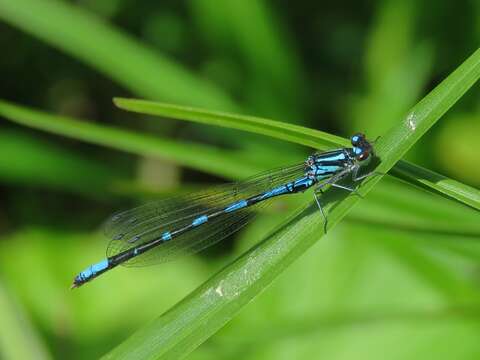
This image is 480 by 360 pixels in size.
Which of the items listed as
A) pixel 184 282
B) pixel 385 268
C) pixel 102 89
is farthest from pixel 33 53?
pixel 385 268

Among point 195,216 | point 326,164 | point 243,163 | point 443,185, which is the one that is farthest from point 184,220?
point 443,185

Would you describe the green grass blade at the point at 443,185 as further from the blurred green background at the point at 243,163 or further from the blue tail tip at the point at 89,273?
the blue tail tip at the point at 89,273

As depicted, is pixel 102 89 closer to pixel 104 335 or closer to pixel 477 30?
pixel 104 335

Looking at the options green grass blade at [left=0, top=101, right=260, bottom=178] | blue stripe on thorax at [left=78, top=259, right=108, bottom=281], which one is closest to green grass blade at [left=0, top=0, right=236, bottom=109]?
green grass blade at [left=0, top=101, right=260, bottom=178]

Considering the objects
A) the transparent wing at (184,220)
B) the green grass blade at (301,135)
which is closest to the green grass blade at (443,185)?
the green grass blade at (301,135)

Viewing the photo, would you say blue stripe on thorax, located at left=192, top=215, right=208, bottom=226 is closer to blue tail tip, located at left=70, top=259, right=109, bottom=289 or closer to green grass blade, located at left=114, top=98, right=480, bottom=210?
blue tail tip, located at left=70, top=259, right=109, bottom=289

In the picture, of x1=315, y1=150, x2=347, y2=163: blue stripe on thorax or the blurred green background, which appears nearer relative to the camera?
x1=315, y1=150, x2=347, y2=163: blue stripe on thorax

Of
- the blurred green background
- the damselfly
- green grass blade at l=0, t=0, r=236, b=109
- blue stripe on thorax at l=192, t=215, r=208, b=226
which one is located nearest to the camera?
the damselfly

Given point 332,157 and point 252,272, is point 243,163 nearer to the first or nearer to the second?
point 332,157
